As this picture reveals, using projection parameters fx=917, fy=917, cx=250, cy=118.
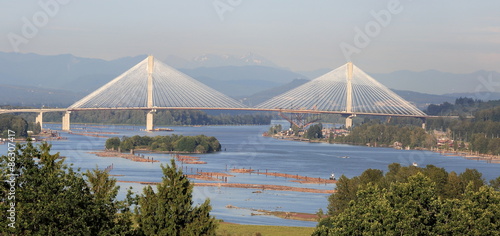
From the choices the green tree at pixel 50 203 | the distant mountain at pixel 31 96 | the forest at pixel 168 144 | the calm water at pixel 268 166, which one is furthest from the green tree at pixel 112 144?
the distant mountain at pixel 31 96

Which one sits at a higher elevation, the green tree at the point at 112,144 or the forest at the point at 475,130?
the forest at the point at 475,130

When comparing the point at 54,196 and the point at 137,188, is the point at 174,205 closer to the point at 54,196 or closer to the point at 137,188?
the point at 54,196

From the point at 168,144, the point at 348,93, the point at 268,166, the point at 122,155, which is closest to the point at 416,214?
the point at 268,166

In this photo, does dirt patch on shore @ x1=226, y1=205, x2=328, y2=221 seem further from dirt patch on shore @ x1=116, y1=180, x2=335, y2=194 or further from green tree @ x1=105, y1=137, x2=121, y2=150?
green tree @ x1=105, y1=137, x2=121, y2=150

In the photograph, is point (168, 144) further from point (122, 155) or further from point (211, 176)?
point (211, 176)

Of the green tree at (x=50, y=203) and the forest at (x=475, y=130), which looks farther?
the forest at (x=475, y=130)

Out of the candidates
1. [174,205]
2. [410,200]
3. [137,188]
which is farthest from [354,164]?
[174,205]

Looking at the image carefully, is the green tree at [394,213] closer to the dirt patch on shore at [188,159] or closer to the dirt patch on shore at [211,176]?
the dirt patch on shore at [211,176]
